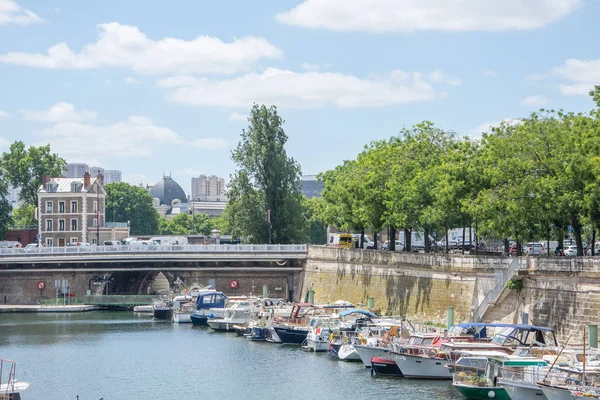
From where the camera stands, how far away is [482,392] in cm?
5150

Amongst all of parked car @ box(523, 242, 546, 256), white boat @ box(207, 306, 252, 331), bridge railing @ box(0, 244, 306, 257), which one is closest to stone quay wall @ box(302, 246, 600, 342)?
bridge railing @ box(0, 244, 306, 257)

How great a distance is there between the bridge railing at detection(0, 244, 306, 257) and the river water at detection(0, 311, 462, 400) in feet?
61.7

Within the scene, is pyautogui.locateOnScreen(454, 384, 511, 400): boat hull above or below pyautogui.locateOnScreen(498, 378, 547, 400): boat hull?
below

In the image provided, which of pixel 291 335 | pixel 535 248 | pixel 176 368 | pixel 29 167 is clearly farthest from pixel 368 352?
pixel 29 167

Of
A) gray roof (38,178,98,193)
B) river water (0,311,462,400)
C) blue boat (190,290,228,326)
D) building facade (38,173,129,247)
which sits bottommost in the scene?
river water (0,311,462,400)

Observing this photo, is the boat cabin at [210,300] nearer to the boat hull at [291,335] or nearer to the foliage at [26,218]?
the boat hull at [291,335]

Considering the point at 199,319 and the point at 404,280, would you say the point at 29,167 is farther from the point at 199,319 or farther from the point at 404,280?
the point at 404,280

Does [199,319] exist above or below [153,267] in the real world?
below

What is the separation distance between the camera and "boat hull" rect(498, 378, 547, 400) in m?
47.9

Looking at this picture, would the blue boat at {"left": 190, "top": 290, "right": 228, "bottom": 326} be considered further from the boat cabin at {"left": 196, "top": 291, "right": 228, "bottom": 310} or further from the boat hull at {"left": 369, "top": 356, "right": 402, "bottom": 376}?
the boat hull at {"left": 369, "top": 356, "right": 402, "bottom": 376}

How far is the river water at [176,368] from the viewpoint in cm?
5722

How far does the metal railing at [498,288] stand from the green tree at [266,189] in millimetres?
50934

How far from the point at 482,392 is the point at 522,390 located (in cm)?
326

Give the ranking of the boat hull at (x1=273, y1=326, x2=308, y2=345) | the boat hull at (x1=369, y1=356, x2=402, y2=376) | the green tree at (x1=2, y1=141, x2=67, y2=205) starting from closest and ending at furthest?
the boat hull at (x1=369, y1=356, x2=402, y2=376)
the boat hull at (x1=273, y1=326, x2=308, y2=345)
the green tree at (x1=2, y1=141, x2=67, y2=205)
